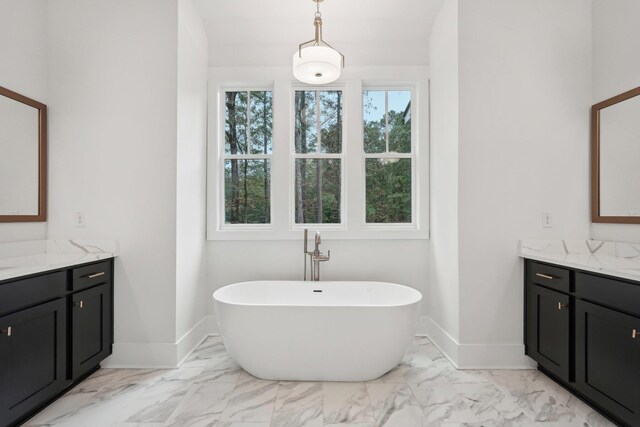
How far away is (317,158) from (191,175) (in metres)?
1.17

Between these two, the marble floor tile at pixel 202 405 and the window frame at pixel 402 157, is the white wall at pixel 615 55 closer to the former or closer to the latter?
the window frame at pixel 402 157

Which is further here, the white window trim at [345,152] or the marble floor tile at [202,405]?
the white window trim at [345,152]

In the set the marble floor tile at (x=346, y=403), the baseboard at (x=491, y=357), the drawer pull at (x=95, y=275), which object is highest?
the drawer pull at (x=95, y=275)

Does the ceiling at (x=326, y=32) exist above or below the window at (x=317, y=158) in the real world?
above

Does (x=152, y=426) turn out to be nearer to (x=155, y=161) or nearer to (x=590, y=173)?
(x=155, y=161)

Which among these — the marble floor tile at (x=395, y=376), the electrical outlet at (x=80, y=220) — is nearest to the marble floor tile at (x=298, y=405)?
the marble floor tile at (x=395, y=376)

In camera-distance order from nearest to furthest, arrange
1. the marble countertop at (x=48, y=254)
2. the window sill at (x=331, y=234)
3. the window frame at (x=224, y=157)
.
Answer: the marble countertop at (x=48, y=254)
the window sill at (x=331, y=234)
the window frame at (x=224, y=157)

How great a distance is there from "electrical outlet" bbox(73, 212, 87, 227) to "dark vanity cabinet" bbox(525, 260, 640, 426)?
329cm

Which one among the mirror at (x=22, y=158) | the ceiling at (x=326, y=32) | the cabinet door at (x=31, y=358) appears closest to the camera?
the cabinet door at (x=31, y=358)

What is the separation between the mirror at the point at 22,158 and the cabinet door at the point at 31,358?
79 cm

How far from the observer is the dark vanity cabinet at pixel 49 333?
1.61 m

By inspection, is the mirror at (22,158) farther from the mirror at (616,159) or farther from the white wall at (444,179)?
the mirror at (616,159)

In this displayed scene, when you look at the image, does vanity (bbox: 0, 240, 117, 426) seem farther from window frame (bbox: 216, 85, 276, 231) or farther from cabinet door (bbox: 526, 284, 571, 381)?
cabinet door (bbox: 526, 284, 571, 381)

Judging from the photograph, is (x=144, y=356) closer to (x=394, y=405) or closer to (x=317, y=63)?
(x=394, y=405)
